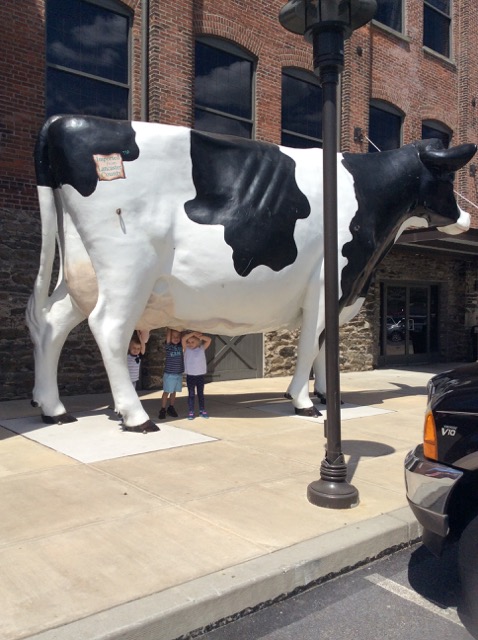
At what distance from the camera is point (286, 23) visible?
477cm

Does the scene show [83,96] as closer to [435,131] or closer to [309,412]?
[309,412]

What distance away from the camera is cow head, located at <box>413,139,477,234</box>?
8203mm

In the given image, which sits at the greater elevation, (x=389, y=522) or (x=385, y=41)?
(x=385, y=41)

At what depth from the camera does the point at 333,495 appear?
452 centimetres

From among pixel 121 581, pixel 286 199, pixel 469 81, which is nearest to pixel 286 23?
pixel 286 199

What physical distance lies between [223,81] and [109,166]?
6.17 m

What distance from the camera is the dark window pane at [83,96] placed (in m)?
9.66

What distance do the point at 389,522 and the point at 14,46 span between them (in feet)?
28.3

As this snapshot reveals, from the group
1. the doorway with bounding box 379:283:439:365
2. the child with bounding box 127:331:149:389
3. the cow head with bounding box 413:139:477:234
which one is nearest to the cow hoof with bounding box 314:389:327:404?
the child with bounding box 127:331:149:389

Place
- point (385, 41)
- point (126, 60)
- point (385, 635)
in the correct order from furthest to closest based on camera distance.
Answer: point (385, 41) → point (126, 60) → point (385, 635)

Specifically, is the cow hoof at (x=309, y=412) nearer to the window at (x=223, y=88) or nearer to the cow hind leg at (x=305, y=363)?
the cow hind leg at (x=305, y=363)

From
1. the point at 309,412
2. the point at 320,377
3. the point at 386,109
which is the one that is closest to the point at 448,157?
the point at 320,377

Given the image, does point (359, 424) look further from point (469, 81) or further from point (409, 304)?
point (469, 81)

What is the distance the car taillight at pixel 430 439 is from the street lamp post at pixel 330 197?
130 cm
